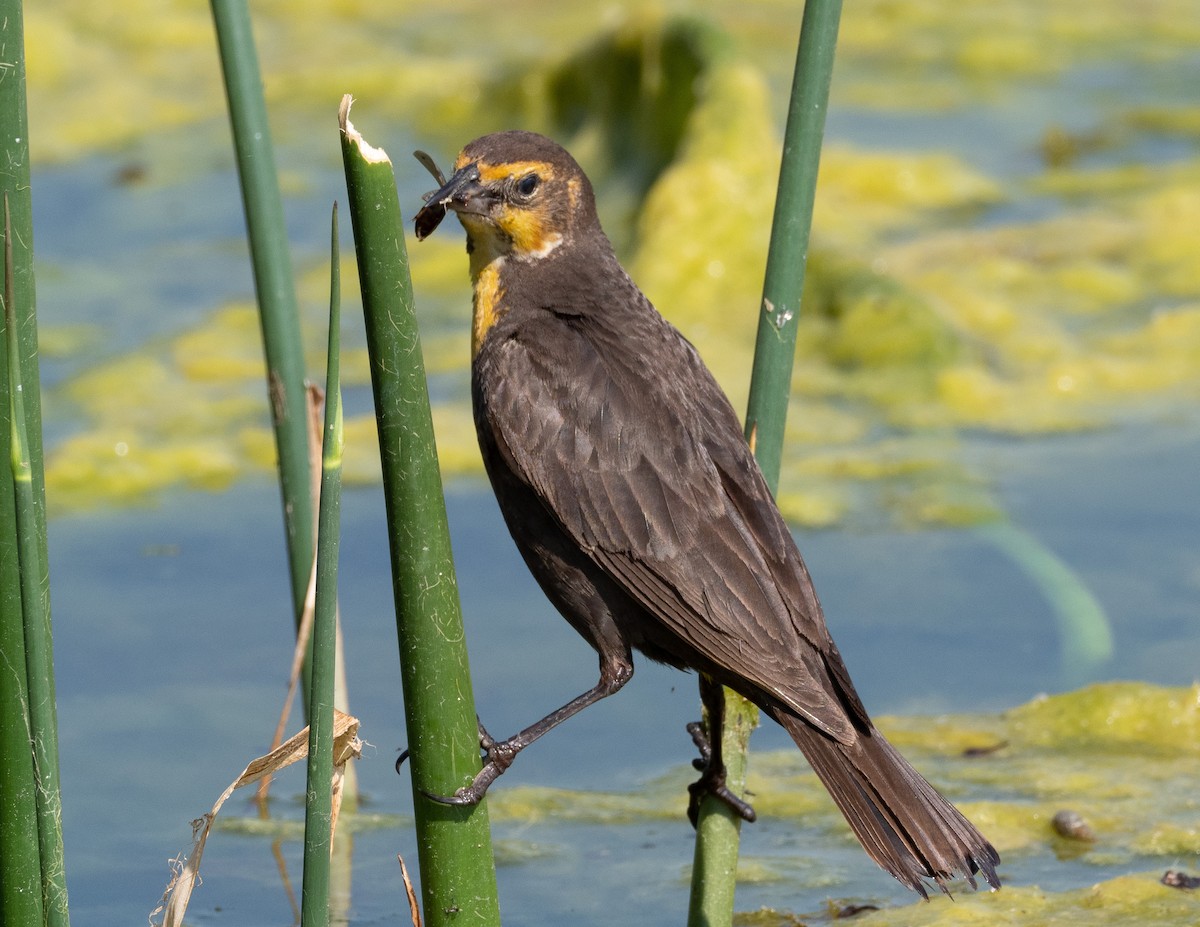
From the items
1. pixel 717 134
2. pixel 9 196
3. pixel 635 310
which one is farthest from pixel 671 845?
pixel 717 134

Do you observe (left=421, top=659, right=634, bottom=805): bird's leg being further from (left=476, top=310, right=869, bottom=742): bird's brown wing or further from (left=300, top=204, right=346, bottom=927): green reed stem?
(left=300, top=204, right=346, bottom=927): green reed stem

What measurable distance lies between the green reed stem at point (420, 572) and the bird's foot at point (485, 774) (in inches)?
0.4

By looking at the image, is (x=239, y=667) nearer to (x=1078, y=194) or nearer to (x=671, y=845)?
(x=671, y=845)

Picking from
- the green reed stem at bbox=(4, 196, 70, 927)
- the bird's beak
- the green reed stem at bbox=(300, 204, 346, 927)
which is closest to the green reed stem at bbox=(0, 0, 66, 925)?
the green reed stem at bbox=(4, 196, 70, 927)

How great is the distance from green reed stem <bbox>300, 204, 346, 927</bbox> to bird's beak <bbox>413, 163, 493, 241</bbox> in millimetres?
860

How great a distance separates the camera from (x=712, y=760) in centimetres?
261

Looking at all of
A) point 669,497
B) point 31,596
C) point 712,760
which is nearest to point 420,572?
point 31,596

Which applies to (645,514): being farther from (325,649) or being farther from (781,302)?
(325,649)

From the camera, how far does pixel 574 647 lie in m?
3.92

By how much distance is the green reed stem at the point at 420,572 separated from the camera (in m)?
1.75

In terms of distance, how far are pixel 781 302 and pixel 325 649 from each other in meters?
0.82

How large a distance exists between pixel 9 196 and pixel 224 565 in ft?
8.13

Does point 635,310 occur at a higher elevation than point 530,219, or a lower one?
lower

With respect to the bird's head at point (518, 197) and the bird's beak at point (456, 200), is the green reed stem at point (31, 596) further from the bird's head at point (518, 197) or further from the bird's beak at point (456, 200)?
the bird's head at point (518, 197)
